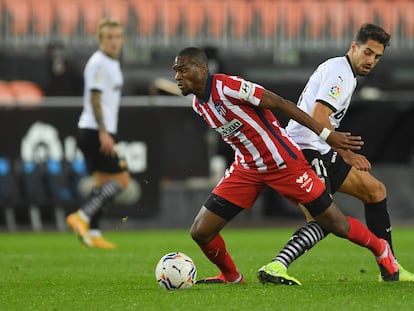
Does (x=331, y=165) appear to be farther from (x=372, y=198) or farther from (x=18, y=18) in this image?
(x=18, y=18)

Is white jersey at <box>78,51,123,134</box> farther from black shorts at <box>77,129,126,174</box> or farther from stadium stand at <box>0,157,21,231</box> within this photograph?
stadium stand at <box>0,157,21,231</box>

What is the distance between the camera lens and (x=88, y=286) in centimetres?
770

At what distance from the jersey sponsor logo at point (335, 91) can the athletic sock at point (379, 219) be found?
3.06 feet

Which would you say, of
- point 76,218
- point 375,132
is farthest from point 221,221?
point 375,132

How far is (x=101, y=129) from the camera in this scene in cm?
1230

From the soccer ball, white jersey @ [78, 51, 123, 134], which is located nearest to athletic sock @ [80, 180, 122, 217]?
white jersey @ [78, 51, 123, 134]

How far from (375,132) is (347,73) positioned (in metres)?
10.8

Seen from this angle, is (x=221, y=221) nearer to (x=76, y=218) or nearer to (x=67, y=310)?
(x=67, y=310)

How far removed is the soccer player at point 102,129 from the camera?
12305 millimetres

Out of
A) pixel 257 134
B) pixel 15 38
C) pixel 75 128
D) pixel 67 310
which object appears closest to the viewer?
pixel 67 310

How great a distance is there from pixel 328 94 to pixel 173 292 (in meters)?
1.75

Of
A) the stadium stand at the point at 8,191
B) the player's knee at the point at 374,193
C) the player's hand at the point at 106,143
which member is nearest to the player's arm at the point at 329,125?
the player's knee at the point at 374,193

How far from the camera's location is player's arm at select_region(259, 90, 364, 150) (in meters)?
7.09

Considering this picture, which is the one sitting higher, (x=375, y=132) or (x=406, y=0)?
(x=406, y=0)
